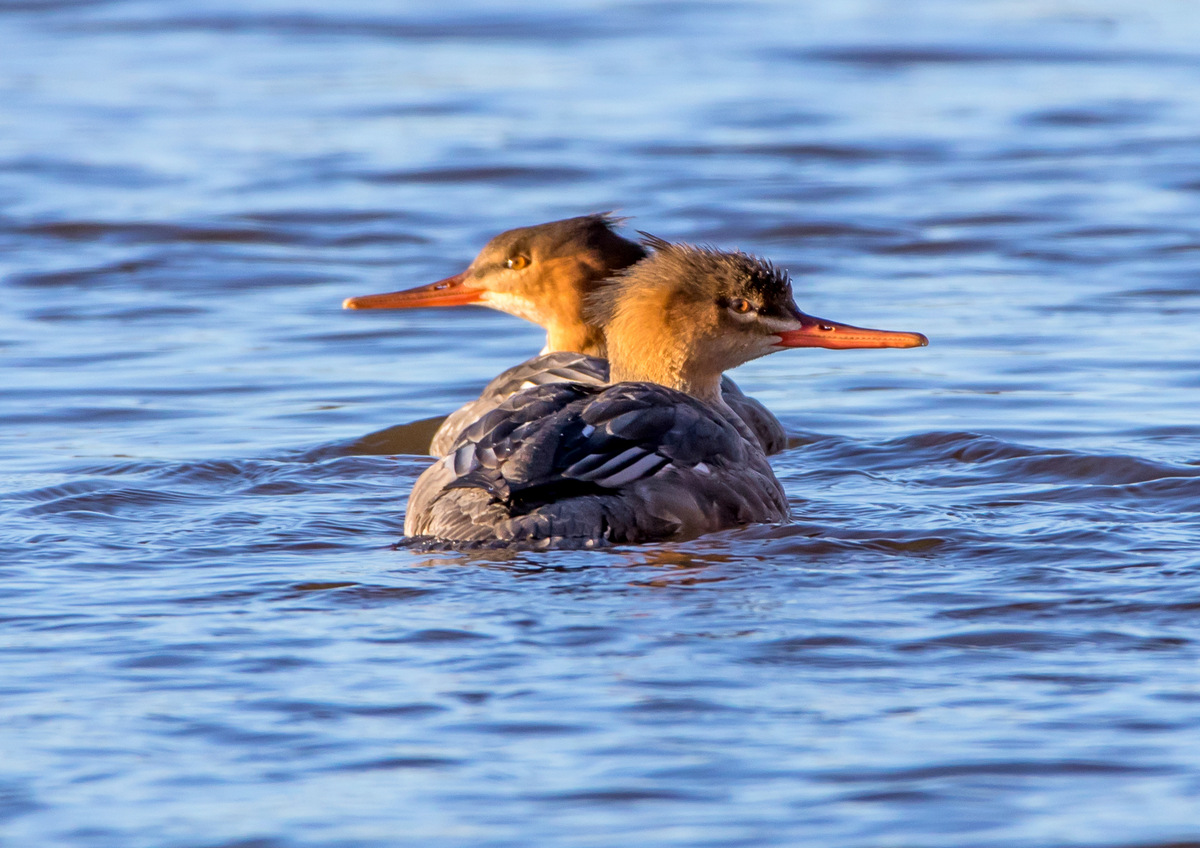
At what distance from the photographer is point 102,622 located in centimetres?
524

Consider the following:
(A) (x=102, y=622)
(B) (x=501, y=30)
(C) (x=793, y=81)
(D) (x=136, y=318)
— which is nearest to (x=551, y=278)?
(D) (x=136, y=318)

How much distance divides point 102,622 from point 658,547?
1.69 m

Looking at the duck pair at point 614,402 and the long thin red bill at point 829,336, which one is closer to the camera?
the duck pair at point 614,402

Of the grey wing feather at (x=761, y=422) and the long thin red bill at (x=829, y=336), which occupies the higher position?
the long thin red bill at (x=829, y=336)

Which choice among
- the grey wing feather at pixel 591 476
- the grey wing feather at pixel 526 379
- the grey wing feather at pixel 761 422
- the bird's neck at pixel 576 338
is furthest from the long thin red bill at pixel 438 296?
the grey wing feather at pixel 591 476

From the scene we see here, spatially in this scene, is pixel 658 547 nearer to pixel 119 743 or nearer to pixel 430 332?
pixel 119 743

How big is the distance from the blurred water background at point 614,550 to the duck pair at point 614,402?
0.57 ft

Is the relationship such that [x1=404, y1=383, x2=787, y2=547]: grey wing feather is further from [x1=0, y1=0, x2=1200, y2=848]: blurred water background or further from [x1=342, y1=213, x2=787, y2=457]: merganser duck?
[x1=342, y1=213, x2=787, y2=457]: merganser duck

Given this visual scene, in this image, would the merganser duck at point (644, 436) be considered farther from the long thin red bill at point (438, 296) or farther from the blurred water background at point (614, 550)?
the long thin red bill at point (438, 296)

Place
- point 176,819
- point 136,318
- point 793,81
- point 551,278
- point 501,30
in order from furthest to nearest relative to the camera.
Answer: point 501,30
point 793,81
point 136,318
point 551,278
point 176,819

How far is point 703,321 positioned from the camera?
278 inches

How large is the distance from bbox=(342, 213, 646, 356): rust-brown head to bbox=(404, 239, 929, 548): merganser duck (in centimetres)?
132

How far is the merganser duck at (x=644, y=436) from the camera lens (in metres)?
5.79

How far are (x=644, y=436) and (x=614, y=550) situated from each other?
0.46 m
